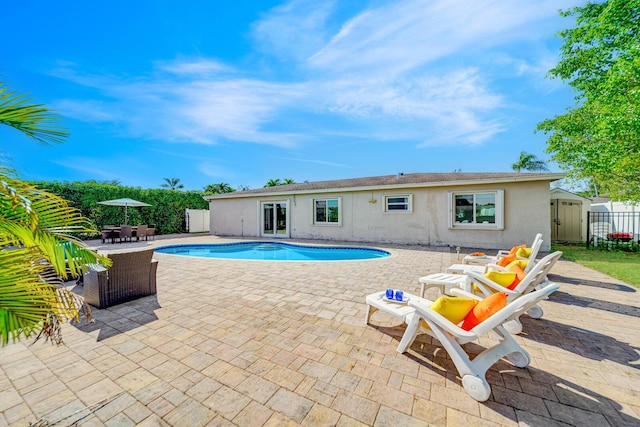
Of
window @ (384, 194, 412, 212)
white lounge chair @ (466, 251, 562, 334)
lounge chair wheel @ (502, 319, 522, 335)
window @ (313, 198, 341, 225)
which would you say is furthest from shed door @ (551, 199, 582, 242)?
lounge chair wheel @ (502, 319, 522, 335)

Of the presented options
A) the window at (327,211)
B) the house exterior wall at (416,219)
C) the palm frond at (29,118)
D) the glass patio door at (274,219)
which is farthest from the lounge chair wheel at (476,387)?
the glass patio door at (274,219)

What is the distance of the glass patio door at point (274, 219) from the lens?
16.5 m

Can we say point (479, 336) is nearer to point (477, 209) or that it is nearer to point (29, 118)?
point (29, 118)

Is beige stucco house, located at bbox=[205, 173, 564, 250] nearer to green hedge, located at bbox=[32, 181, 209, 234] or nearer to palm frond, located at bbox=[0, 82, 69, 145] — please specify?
green hedge, located at bbox=[32, 181, 209, 234]

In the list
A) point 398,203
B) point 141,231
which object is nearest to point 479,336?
point 398,203

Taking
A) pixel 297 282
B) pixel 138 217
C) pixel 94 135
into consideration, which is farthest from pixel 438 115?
pixel 94 135

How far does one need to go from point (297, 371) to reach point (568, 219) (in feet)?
60.1

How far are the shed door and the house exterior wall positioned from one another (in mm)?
5959

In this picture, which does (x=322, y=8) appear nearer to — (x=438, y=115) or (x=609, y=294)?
(x=438, y=115)

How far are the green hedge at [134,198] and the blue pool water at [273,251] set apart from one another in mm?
6401

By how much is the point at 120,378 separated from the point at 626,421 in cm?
443

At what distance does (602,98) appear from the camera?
11305 mm

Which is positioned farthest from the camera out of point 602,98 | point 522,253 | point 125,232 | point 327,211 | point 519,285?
point 327,211

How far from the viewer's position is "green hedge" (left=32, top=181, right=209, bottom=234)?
48.2ft
